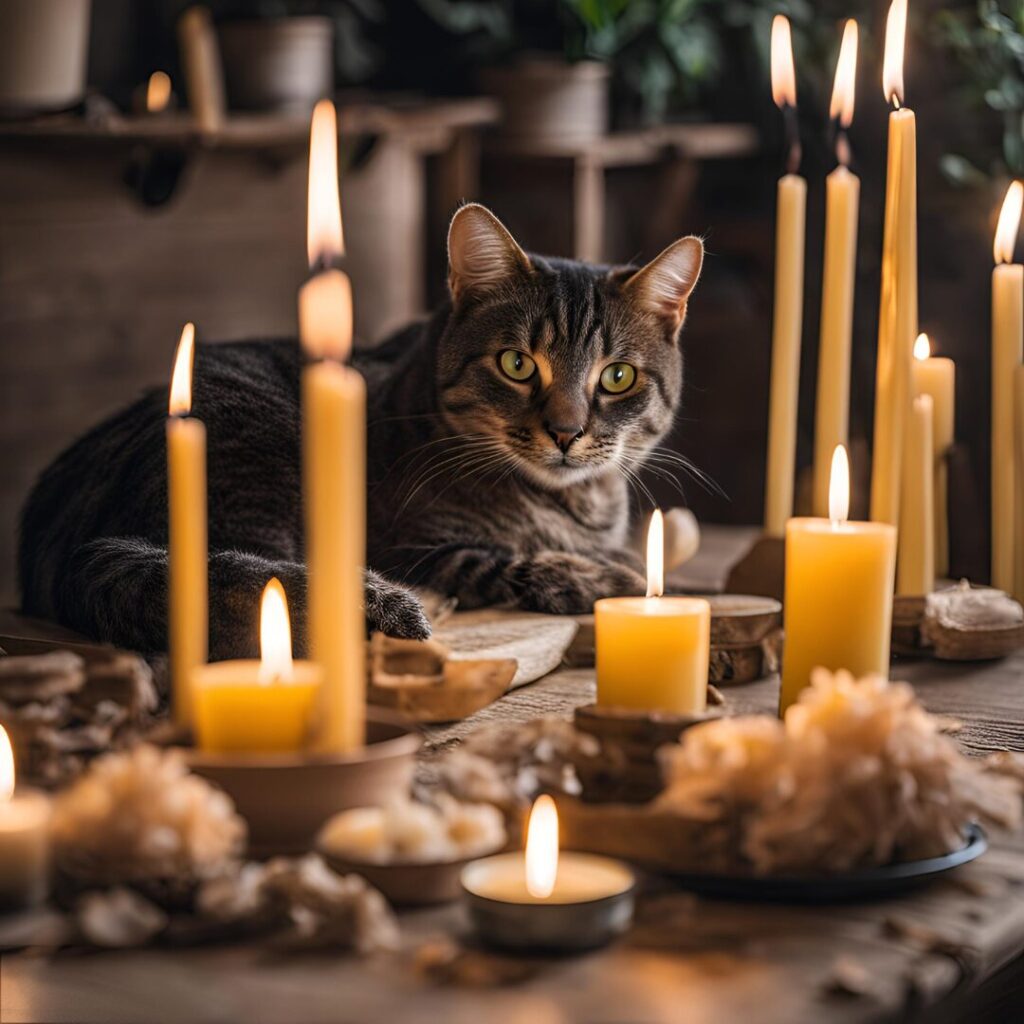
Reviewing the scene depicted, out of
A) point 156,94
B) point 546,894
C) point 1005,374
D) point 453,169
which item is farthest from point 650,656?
point 453,169

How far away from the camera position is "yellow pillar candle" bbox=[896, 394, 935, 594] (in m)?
1.34

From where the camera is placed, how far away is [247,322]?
3.00 metres

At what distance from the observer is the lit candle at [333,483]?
663 mm

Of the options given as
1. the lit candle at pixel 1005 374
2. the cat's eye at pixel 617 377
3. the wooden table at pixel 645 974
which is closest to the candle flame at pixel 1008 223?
the lit candle at pixel 1005 374

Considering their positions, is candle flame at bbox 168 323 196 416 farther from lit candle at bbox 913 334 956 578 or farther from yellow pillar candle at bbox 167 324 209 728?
lit candle at bbox 913 334 956 578

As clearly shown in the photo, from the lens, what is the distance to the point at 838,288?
133cm

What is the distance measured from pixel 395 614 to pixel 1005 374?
65 cm

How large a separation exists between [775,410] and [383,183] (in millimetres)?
1861

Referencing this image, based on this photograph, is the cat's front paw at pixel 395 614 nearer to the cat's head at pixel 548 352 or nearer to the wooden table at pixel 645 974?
the cat's head at pixel 548 352

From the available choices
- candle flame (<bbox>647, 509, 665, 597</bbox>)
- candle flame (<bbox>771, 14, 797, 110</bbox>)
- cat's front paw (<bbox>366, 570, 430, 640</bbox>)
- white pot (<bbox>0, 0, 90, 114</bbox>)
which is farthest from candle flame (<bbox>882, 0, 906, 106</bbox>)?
white pot (<bbox>0, 0, 90, 114</bbox>)

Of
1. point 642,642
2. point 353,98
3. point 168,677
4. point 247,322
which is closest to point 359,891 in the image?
point 642,642

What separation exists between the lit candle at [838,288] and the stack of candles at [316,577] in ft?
2.06

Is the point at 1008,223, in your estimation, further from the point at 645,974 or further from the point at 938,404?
the point at 645,974

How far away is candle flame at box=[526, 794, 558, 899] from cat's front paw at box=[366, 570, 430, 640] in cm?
50
